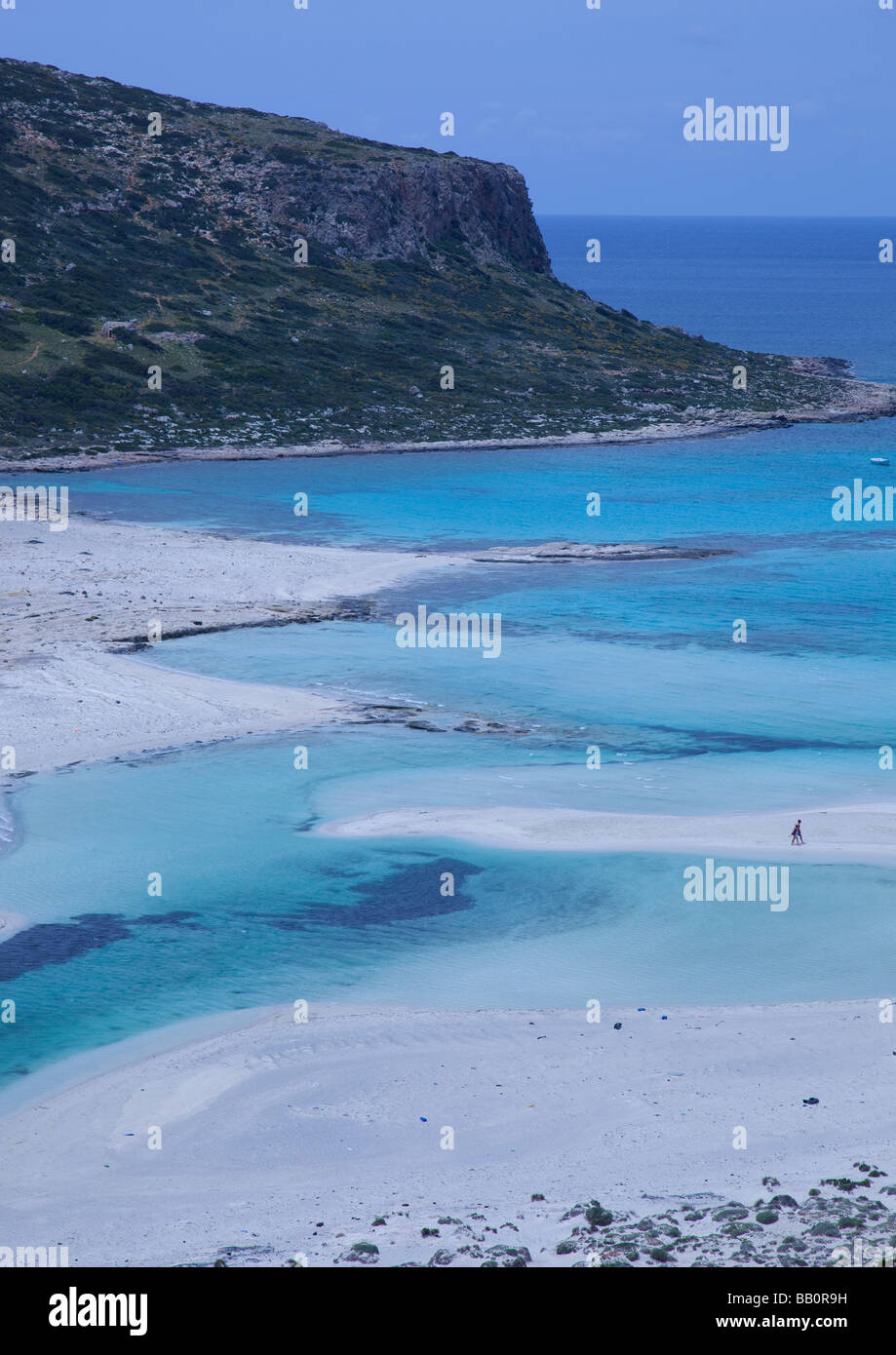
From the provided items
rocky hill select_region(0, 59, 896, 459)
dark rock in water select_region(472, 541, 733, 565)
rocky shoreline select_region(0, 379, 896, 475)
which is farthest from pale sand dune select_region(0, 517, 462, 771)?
rocky hill select_region(0, 59, 896, 459)

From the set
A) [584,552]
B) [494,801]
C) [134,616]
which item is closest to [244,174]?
[584,552]

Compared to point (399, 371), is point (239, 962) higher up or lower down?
lower down

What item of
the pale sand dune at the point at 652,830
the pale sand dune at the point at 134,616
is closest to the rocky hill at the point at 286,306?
the pale sand dune at the point at 134,616

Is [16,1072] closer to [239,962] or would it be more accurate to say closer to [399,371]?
[239,962]

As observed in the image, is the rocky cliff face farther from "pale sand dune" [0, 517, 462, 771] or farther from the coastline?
"pale sand dune" [0, 517, 462, 771]

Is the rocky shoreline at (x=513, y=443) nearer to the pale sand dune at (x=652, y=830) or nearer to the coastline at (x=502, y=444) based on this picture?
the coastline at (x=502, y=444)

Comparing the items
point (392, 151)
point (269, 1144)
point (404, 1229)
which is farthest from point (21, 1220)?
point (392, 151)

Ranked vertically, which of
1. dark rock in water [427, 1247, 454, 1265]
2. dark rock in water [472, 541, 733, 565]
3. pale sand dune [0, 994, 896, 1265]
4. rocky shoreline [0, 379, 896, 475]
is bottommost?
pale sand dune [0, 994, 896, 1265]
